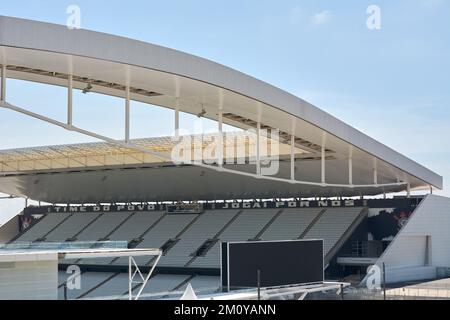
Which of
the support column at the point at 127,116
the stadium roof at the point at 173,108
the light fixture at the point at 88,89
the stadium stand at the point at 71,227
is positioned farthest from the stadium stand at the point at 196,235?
the support column at the point at 127,116

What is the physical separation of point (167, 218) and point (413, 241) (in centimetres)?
1745

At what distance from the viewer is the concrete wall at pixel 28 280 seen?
18.0 meters

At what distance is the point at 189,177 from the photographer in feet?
143

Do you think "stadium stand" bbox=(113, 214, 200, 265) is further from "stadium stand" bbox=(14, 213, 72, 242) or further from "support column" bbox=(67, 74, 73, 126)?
"support column" bbox=(67, 74, 73, 126)

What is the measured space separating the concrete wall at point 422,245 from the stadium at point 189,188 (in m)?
0.09

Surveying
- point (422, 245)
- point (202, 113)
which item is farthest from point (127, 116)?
point (422, 245)

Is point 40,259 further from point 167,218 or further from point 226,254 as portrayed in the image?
point 167,218

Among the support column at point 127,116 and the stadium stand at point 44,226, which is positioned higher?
the support column at point 127,116

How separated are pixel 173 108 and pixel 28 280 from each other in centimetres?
878

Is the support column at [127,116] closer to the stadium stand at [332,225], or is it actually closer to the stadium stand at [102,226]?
the stadium stand at [332,225]

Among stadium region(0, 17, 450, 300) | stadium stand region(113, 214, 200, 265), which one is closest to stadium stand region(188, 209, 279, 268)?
stadium region(0, 17, 450, 300)

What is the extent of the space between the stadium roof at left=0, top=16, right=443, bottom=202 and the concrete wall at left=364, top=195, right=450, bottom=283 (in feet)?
4.56

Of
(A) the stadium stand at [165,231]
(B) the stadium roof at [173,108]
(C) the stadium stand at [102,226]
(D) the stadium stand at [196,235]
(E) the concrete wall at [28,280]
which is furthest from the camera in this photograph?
(C) the stadium stand at [102,226]
